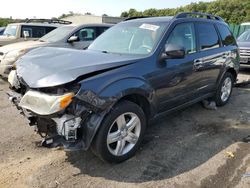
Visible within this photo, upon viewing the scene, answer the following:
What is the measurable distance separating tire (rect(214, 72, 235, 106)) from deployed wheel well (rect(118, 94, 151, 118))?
2.35 meters

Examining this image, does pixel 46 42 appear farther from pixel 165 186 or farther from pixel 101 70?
pixel 165 186

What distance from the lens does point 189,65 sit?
445cm

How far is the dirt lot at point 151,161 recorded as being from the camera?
10.5ft

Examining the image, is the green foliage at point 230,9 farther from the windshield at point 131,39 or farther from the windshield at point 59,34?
the windshield at point 131,39

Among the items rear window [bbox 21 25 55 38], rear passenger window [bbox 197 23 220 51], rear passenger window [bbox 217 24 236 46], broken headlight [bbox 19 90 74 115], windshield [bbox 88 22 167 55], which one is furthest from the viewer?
rear window [bbox 21 25 55 38]

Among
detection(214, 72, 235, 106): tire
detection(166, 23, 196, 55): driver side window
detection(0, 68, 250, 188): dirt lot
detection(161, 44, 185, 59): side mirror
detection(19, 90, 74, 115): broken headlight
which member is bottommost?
detection(0, 68, 250, 188): dirt lot

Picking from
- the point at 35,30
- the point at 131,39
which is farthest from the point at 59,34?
the point at 131,39

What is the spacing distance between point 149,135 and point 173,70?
3.52 ft

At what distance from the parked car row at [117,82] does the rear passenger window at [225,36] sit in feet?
1.65

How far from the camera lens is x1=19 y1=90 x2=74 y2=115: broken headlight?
9.70 feet

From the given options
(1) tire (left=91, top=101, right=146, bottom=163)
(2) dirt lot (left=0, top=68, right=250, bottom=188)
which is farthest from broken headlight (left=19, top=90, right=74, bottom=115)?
(2) dirt lot (left=0, top=68, right=250, bottom=188)

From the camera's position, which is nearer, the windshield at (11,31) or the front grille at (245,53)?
the front grille at (245,53)

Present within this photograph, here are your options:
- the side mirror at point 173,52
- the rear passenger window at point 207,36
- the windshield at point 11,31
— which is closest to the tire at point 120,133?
the side mirror at point 173,52

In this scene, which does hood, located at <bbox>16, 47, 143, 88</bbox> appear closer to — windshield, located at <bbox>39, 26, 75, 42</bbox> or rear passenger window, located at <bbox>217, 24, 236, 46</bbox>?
rear passenger window, located at <bbox>217, 24, 236, 46</bbox>
